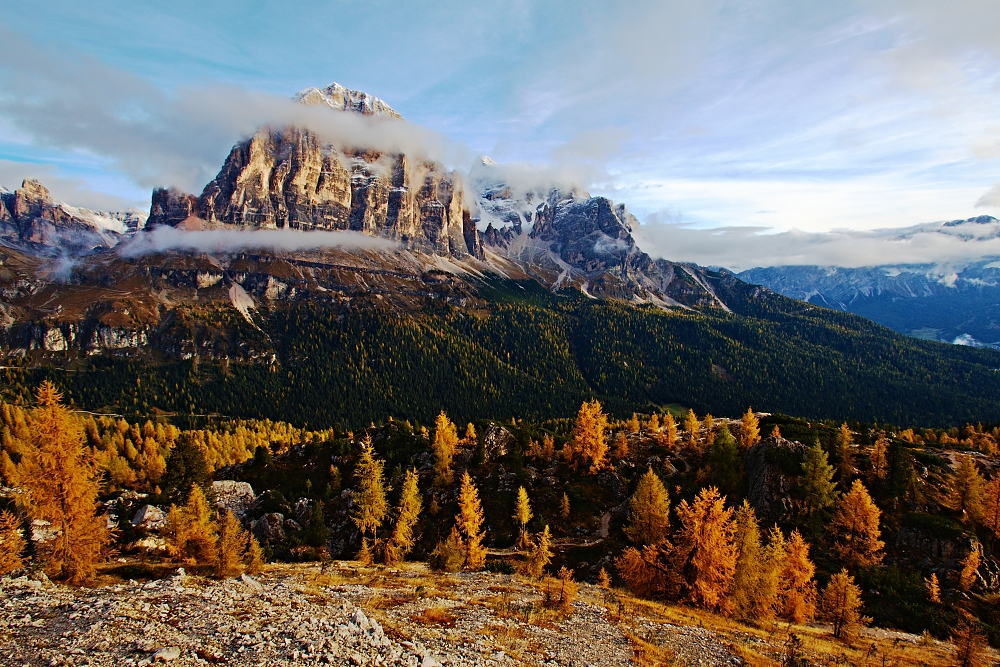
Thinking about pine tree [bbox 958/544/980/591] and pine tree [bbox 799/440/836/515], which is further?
pine tree [bbox 799/440/836/515]

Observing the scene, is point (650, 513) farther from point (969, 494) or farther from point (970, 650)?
point (969, 494)

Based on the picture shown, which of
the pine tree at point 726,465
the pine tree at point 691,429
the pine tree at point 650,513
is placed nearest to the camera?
the pine tree at point 650,513

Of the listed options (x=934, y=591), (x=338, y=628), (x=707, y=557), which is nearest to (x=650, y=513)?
(x=707, y=557)

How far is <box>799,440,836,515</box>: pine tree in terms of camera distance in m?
76.2

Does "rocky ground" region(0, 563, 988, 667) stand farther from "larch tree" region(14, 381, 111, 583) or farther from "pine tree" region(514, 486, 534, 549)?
"pine tree" region(514, 486, 534, 549)

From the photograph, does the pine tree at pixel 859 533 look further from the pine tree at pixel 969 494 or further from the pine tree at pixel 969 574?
the pine tree at pixel 969 494

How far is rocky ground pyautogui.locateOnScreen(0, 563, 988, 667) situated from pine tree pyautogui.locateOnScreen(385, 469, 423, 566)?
21807mm

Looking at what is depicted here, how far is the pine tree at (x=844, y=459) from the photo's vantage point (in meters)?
83.8

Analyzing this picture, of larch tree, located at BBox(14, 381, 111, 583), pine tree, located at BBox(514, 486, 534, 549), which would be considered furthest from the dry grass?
pine tree, located at BBox(514, 486, 534, 549)

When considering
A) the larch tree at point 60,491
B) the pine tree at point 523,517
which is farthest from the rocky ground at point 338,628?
the pine tree at point 523,517

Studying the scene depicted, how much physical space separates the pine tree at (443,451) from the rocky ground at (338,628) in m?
46.6

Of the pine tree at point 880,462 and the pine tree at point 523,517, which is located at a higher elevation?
the pine tree at point 880,462

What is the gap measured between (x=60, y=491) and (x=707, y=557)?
59.9 metres

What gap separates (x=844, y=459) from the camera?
85375mm
